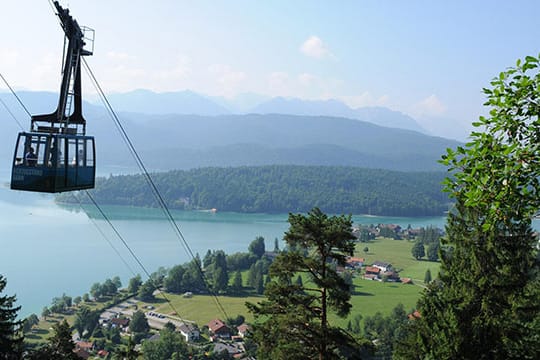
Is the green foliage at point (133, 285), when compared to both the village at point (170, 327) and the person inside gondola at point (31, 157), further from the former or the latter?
the person inside gondola at point (31, 157)

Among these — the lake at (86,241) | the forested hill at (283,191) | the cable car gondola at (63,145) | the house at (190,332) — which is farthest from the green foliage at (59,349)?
the forested hill at (283,191)

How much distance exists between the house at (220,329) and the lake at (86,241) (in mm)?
9964

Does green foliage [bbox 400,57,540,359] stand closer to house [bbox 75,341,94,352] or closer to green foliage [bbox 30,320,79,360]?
green foliage [bbox 30,320,79,360]

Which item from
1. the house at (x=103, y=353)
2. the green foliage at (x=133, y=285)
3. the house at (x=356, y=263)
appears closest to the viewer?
the house at (x=103, y=353)

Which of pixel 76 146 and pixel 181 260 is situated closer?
pixel 76 146

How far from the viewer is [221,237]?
61281mm

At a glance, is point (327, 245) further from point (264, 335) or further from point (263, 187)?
point (263, 187)

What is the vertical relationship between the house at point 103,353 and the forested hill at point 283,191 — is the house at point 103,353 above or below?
below

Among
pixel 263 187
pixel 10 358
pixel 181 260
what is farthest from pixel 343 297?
pixel 263 187

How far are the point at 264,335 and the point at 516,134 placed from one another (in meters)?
5.40

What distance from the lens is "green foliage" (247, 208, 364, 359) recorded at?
22.4 ft

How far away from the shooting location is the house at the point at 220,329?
28.8m

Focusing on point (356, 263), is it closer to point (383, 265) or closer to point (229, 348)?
point (383, 265)

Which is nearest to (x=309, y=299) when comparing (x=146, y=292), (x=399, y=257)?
(x=146, y=292)
